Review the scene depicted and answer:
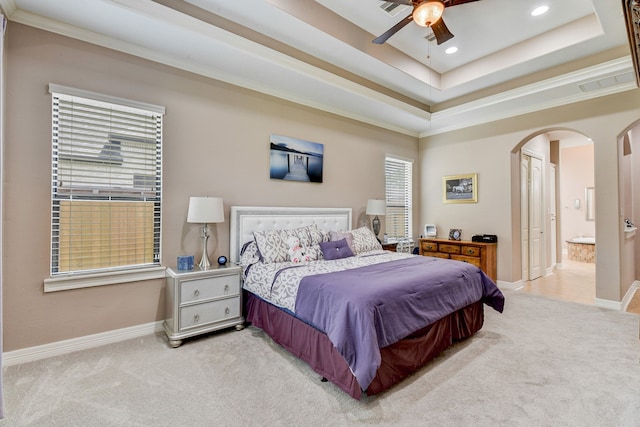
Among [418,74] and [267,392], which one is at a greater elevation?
[418,74]

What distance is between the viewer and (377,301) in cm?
209

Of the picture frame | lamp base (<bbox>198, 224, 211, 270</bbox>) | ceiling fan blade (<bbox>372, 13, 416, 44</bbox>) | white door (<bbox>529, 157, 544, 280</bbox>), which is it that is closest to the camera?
ceiling fan blade (<bbox>372, 13, 416, 44</bbox>)

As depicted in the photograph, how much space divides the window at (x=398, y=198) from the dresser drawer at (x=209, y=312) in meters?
3.31

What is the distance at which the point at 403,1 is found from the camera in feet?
8.12

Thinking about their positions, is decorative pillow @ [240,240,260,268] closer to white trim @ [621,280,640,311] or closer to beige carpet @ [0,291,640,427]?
beige carpet @ [0,291,640,427]

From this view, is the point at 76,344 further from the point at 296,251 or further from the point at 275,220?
the point at 275,220

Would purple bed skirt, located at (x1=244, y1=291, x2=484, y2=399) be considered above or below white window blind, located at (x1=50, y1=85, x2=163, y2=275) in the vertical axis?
below

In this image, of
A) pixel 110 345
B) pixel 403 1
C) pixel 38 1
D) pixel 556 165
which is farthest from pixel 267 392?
pixel 556 165

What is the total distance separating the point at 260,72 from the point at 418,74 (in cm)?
236

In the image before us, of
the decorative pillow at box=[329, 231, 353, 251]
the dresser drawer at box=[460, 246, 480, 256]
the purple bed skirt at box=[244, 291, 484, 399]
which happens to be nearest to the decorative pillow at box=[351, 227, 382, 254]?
the decorative pillow at box=[329, 231, 353, 251]

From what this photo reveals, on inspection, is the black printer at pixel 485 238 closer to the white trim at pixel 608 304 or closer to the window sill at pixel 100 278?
the white trim at pixel 608 304

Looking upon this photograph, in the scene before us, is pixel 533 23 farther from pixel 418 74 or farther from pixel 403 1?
pixel 403 1

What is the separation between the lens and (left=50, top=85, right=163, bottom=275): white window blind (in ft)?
8.85

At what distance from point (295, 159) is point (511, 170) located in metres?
3.53
